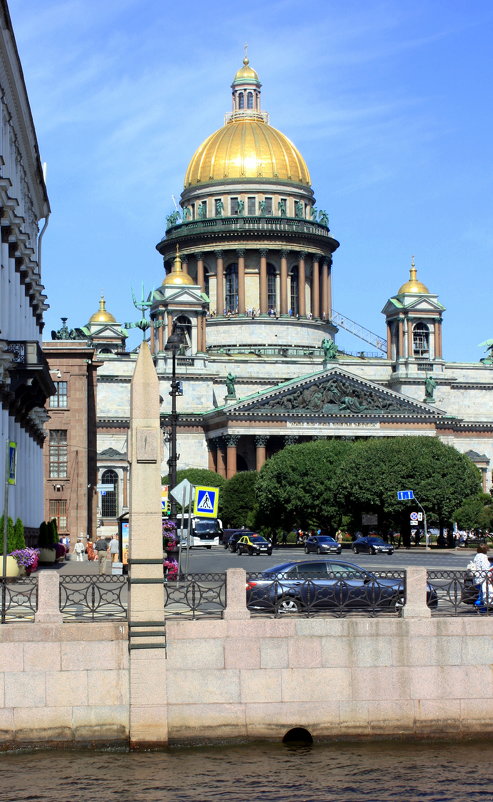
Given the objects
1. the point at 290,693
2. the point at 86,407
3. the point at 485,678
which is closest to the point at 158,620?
the point at 290,693

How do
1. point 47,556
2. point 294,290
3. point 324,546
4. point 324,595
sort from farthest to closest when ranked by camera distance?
point 294,290, point 324,546, point 47,556, point 324,595

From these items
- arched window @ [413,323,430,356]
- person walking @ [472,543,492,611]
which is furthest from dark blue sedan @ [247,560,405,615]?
arched window @ [413,323,430,356]

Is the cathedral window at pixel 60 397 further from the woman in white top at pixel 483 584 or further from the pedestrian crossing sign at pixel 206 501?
the woman in white top at pixel 483 584

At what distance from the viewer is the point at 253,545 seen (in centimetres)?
9038

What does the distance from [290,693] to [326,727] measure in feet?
3.18

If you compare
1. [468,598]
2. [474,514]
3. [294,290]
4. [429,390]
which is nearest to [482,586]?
[468,598]

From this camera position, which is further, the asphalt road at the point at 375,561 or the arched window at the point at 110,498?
the arched window at the point at 110,498

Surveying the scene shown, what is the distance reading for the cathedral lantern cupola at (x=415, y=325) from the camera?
16000cm

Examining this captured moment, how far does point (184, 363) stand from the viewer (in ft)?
508

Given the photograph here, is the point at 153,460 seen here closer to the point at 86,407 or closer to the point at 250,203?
the point at 86,407

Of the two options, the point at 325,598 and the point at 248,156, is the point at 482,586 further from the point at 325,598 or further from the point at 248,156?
the point at 248,156

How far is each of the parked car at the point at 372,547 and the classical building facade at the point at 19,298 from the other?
27.3m

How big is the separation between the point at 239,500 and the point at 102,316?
41.5 m

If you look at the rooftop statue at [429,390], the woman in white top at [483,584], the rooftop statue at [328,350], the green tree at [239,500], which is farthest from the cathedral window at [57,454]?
the woman in white top at [483,584]
